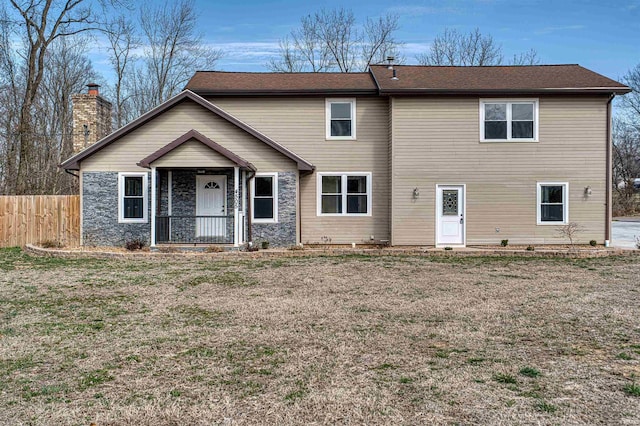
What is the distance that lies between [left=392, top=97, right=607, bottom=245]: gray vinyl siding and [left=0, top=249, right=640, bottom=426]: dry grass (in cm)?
567

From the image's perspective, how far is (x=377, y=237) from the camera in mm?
16469

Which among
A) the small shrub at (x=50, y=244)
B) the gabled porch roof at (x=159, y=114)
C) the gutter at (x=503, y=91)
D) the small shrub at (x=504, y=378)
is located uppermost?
the gutter at (x=503, y=91)

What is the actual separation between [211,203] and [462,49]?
23612 mm

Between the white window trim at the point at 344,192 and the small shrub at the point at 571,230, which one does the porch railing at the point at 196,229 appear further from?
the small shrub at the point at 571,230

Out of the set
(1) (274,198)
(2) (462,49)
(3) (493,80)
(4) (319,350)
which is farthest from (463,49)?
(4) (319,350)

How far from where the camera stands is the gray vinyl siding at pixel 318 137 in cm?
1655

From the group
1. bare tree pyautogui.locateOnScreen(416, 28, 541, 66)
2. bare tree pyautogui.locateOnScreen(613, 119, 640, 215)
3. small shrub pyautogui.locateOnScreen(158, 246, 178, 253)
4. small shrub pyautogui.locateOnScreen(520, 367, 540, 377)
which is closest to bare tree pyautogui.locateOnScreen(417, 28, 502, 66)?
bare tree pyautogui.locateOnScreen(416, 28, 541, 66)

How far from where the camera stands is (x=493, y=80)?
16719 mm

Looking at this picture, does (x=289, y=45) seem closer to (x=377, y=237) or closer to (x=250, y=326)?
(x=377, y=237)

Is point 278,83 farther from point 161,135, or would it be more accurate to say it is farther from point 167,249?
point 167,249

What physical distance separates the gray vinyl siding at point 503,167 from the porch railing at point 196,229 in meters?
5.27

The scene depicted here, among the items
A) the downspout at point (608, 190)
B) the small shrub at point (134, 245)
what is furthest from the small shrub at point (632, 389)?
the small shrub at point (134, 245)

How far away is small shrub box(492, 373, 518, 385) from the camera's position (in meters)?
4.59

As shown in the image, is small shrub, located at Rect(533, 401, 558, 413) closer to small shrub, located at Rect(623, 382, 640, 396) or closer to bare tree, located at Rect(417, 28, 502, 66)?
small shrub, located at Rect(623, 382, 640, 396)
